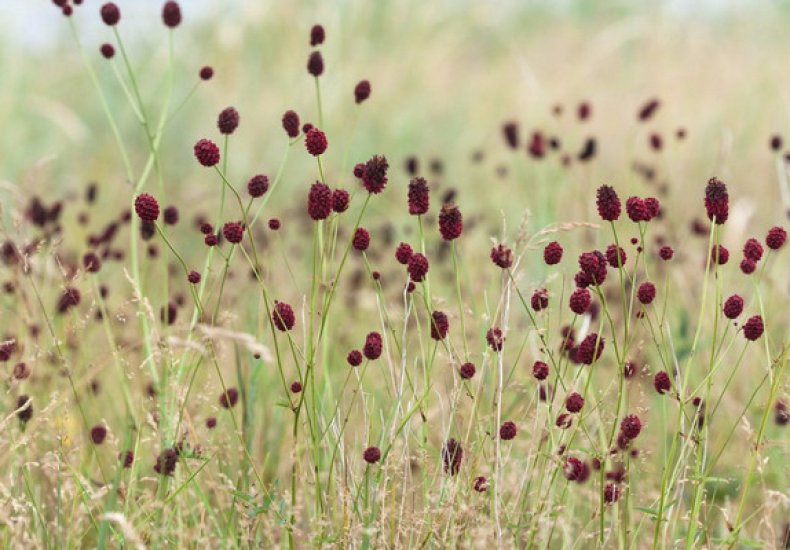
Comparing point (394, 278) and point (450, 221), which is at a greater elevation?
point (450, 221)

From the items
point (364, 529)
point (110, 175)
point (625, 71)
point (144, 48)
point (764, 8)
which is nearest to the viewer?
point (364, 529)

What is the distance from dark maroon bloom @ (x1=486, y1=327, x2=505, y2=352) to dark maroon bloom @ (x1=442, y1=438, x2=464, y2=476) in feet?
0.53

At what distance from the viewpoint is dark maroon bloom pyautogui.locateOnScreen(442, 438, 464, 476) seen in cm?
162

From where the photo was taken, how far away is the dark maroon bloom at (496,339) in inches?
62.7

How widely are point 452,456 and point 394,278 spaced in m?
2.21

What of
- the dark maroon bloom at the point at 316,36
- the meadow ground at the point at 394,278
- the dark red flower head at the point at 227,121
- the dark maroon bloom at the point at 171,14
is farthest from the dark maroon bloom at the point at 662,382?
the dark maroon bloom at the point at 171,14

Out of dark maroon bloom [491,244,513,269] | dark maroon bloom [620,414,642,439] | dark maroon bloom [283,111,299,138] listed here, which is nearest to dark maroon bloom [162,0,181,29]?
dark maroon bloom [283,111,299,138]

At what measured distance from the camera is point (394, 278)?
3.85 metres

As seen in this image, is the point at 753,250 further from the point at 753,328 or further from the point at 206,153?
the point at 206,153

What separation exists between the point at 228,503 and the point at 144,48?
17.5 ft

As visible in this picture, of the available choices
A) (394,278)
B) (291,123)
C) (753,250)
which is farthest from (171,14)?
(394,278)

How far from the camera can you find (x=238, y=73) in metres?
6.86

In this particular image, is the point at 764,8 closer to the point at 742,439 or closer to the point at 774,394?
the point at 742,439

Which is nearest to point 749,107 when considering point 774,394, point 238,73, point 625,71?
point 625,71
